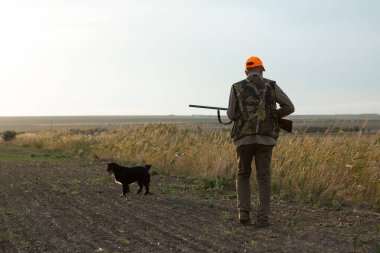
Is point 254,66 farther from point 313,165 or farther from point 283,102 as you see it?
point 313,165

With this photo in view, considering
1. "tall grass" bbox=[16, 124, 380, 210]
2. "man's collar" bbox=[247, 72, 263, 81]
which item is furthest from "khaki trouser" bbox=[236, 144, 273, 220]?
"tall grass" bbox=[16, 124, 380, 210]

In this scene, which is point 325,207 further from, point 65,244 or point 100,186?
point 100,186

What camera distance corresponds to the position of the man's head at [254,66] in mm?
6648

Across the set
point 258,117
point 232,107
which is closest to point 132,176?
point 232,107

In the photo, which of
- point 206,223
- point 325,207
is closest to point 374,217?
point 325,207

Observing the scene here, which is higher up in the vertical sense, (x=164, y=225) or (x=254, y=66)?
(x=254, y=66)

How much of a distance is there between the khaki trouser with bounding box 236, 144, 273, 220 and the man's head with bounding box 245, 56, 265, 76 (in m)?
1.01

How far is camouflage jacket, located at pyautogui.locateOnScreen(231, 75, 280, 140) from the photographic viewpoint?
21.3 ft

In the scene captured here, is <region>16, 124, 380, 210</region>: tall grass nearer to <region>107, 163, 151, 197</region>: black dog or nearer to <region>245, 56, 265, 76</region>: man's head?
<region>107, 163, 151, 197</region>: black dog

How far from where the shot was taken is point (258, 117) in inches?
256

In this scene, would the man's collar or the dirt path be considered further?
the man's collar

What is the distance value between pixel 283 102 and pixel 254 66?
623 mm

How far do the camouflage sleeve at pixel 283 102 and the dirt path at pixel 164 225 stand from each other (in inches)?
62.0

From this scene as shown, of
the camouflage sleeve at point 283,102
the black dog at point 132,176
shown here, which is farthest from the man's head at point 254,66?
the black dog at point 132,176
